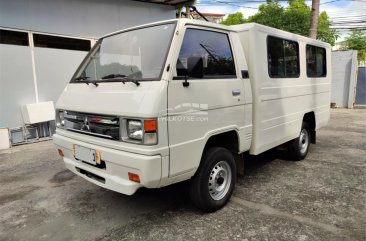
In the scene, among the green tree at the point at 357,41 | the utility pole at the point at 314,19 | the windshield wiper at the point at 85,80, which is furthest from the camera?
the green tree at the point at 357,41

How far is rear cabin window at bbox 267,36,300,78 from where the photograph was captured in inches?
168

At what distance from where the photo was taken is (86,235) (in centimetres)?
317

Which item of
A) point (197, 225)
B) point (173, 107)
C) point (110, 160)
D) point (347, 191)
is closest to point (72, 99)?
point (110, 160)

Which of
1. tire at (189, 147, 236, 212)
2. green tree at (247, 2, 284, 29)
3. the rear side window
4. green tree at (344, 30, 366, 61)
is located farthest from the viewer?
green tree at (344, 30, 366, 61)

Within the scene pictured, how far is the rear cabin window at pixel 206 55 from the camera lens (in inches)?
119

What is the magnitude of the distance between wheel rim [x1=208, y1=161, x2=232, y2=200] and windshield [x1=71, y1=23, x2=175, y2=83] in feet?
4.49

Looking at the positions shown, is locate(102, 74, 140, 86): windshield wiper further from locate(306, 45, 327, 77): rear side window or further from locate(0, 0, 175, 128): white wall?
locate(0, 0, 175, 128): white wall

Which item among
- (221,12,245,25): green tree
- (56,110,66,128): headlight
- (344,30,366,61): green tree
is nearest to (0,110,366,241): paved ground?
(56,110,66,128): headlight

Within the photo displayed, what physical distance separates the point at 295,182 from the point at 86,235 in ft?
9.99

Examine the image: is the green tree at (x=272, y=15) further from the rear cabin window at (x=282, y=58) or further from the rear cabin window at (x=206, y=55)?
the rear cabin window at (x=206, y=55)

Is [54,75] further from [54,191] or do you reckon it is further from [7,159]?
[54,191]

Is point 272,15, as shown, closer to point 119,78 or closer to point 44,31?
point 44,31

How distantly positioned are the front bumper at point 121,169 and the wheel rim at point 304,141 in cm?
370

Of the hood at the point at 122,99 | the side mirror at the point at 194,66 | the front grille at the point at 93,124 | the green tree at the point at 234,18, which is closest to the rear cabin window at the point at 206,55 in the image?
the side mirror at the point at 194,66
